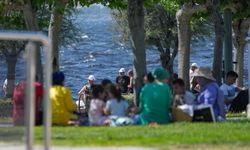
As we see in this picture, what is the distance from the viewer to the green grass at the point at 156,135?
14602mm

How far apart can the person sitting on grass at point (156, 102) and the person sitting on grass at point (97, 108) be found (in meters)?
0.73

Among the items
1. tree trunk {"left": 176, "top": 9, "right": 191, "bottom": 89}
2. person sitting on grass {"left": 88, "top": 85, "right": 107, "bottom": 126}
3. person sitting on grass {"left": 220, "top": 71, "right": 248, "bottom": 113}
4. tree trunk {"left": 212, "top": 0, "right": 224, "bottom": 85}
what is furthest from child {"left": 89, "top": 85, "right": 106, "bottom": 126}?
tree trunk {"left": 176, "top": 9, "right": 191, "bottom": 89}

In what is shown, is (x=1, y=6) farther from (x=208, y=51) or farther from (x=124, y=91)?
(x=208, y=51)

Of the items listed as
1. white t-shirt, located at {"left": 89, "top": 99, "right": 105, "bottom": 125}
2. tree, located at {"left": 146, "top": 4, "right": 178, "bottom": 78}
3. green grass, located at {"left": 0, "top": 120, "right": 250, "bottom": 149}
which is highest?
tree, located at {"left": 146, "top": 4, "right": 178, "bottom": 78}

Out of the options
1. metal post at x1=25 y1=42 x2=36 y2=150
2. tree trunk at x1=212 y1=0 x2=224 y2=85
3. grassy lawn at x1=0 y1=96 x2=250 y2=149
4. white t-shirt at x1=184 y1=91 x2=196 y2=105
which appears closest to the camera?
metal post at x1=25 y1=42 x2=36 y2=150

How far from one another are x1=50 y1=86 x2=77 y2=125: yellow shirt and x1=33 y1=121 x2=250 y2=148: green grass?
0.75m

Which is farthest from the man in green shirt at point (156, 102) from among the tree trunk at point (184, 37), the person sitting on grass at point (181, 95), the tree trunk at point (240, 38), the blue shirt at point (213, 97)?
the tree trunk at point (240, 38)

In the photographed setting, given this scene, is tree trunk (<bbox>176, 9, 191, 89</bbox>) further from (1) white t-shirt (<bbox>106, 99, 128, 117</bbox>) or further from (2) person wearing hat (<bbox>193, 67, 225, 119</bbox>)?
(1) white t-shirt (<bbox>106, 99, 128, 117</bbox>)

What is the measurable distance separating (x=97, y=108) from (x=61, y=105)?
0.66m

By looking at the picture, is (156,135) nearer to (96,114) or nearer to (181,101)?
(96,114)

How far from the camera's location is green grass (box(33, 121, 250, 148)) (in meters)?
14.6

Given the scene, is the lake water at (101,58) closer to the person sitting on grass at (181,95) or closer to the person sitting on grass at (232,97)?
the person sitting on grass at (232,97)

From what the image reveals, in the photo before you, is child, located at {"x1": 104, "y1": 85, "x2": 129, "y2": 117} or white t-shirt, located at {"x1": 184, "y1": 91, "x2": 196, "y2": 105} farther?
white t-shirt, located at {"x1": 184, "y1": 91, "x2": 196, "y2": 105}

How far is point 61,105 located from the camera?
58.9 ft
